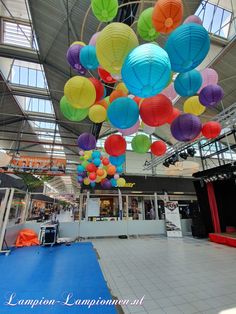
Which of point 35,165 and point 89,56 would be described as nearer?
point 89,56

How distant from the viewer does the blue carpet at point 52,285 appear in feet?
7.49

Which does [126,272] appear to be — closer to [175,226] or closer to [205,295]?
[205,295]

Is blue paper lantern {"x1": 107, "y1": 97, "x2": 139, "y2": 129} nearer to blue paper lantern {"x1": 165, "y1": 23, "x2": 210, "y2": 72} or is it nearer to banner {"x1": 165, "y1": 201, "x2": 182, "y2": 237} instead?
blue paper lantern {"x1": 165, "y1": 23, "x2": 210, "y2": 72}

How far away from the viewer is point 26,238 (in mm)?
6328

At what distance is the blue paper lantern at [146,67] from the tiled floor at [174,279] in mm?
2706

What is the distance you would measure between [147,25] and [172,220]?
7855mm

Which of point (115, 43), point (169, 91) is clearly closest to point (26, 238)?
point (169, 91)

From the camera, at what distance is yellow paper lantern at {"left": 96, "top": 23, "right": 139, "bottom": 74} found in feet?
4.80

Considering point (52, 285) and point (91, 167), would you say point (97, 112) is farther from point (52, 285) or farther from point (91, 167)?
point (91, 167)

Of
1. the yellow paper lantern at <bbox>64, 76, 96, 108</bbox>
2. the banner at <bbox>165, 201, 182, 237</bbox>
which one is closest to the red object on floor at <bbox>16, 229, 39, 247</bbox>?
the banner at <bbox>165, 201, 182, 237</bbox>

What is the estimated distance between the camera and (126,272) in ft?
11.7

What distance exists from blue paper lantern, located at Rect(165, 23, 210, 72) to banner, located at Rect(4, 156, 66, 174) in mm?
8753

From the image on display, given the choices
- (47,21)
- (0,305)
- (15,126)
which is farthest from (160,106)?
(15,126)

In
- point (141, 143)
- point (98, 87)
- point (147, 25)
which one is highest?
point (147, 25)
